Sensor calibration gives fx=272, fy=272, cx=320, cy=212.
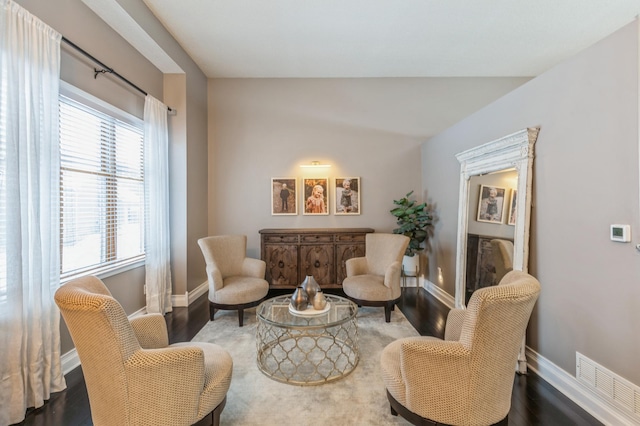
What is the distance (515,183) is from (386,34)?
8.33 ft

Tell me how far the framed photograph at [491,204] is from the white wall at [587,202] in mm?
399

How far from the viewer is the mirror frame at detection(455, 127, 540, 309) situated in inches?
94.8

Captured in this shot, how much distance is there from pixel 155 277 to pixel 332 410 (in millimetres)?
2782

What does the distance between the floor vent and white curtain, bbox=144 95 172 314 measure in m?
4.24

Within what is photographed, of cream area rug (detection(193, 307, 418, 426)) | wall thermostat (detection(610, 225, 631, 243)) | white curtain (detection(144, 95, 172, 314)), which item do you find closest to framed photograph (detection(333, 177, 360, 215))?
cream area rug (detection(193, 307, 418, 426))

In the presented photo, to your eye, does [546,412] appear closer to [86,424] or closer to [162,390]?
[162,390]

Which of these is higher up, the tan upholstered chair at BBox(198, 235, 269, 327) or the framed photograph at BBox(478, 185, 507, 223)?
the framed photograph at BBox(478, 185, 507, 223)

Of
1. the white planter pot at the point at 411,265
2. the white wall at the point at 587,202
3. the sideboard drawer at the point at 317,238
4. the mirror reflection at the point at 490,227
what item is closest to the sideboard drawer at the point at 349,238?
the sideboard drawer at the point at 317,238

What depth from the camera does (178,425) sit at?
55.8 inches

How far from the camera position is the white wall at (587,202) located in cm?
169

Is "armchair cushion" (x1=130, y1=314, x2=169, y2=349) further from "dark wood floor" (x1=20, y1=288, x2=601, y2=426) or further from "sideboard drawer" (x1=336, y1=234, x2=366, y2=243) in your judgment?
"sideboard drawer" (x1=336, y1=234, x2=366, y2=243)

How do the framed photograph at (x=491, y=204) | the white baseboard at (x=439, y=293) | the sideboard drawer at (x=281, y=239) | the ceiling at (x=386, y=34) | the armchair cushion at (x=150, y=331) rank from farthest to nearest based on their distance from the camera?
the sideboard drawer at (x=281, y=239) < the white baseboard at (x=439, y=293) < the ceiling at (x=386, y=34) < the framed photograph at (x=491, y=204) < the armchair cushion at (x=150, y=331)

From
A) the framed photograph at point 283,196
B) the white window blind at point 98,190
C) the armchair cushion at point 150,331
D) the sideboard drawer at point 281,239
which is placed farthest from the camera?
the framed photograph at point 283,196

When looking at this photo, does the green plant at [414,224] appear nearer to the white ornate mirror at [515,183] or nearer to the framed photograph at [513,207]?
the white ornate mirror at [515,183]
